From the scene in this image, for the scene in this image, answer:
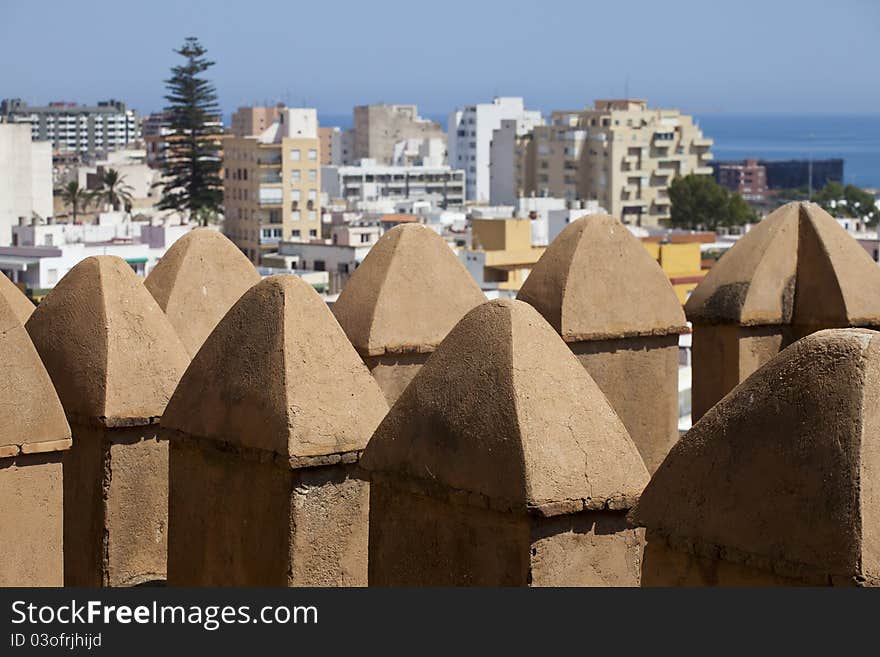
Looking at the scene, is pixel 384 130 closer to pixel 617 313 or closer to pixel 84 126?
pixel 84 126

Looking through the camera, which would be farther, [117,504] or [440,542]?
[117,504]

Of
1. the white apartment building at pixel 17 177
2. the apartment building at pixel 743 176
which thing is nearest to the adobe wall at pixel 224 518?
the white apartment building at pixel 17 177

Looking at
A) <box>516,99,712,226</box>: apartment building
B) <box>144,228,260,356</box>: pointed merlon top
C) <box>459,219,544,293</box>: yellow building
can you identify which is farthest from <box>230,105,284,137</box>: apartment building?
<box>144,228,260,356</box>: pointed merlon top

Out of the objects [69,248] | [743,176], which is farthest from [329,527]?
[743,176]

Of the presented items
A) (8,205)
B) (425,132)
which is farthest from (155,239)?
(425,132)

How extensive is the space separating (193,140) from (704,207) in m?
28.9

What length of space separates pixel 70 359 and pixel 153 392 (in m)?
0.40

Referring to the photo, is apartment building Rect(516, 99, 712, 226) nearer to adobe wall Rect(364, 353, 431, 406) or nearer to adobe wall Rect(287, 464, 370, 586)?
adobe wall Rect(364, 353, 431, 406)

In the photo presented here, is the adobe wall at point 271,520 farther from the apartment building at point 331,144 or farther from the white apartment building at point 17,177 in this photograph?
the apartment building at point 331,144

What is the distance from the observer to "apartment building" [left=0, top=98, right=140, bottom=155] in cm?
16562

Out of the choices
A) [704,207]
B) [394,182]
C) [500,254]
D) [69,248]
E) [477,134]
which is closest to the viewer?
[69,248]

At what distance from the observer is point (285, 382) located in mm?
6930

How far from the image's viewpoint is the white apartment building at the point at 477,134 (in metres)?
133

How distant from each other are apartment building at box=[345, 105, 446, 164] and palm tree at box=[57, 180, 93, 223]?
213 feet
